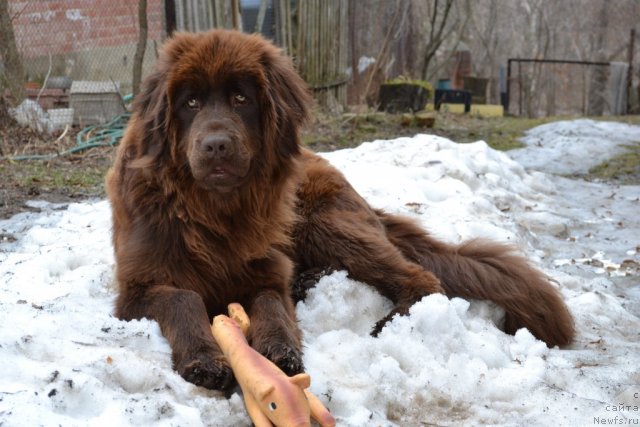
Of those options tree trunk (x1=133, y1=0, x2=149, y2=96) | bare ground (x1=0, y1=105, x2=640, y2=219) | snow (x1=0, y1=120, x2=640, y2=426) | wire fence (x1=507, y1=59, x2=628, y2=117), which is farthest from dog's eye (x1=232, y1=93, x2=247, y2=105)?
wire fence (x1=507, y1=59, x2=628, y2=117)

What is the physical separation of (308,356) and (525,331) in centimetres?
130

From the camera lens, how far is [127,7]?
39.0ft

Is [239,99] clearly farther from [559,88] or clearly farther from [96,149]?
[559,88]

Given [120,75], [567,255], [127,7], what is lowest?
[567,255]

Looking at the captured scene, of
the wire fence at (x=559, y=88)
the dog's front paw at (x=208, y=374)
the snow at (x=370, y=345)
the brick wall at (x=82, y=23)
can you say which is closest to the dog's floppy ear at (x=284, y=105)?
the snow at (x=370, y=345)

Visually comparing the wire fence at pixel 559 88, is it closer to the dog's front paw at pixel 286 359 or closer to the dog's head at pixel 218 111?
the dog's head at pixel 218 111

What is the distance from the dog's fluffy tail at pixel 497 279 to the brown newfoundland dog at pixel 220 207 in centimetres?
1

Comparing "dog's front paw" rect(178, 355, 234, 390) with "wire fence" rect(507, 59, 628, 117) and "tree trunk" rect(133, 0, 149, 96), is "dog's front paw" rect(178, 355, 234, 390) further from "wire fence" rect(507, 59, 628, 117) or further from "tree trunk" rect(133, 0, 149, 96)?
"wire fence" rect(507, 59, 628, 117)

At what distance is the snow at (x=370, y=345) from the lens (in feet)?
8.61

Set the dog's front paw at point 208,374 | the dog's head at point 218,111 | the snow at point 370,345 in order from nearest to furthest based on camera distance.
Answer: the snow at point 370,345 < the dog's front paw at point 208,374 < the dog's head at point 218,111

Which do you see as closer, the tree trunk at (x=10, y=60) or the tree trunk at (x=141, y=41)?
the tree trunk at (x=10, y=60)

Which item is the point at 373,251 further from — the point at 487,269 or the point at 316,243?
the point at 487,269

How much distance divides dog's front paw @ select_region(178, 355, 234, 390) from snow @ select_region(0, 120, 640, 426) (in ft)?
0.12

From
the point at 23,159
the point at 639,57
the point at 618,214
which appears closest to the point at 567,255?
the point at 618,214
